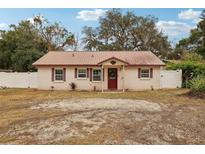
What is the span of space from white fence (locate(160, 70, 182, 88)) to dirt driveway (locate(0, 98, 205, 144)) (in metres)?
15.5

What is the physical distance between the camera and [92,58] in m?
Answer: 33.4

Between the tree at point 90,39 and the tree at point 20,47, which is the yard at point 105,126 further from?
the tree at point 90,39

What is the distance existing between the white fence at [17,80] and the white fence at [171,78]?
1136cm

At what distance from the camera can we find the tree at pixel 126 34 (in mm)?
54281

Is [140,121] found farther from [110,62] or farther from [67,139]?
[110,62]

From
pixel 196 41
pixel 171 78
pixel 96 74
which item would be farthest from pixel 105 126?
pixel 196 41

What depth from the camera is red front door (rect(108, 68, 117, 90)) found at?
31.9 metres

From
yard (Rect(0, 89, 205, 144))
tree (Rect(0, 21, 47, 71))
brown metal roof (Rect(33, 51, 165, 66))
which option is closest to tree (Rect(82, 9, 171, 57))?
tree (Rect(0, 21, 47, 71))

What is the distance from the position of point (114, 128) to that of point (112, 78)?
62.1 feet

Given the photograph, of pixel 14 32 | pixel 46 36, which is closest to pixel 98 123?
pixel 14 32

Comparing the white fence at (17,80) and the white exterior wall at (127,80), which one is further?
the white fence at (17,80)

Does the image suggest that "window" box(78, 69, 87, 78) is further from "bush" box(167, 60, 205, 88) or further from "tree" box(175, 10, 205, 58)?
"tree" box(175, 10, 205, 58)

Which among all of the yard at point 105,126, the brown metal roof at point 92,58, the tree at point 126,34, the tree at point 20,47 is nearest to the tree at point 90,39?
the tree at point 126,34

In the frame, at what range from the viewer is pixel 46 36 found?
52.1 meters
